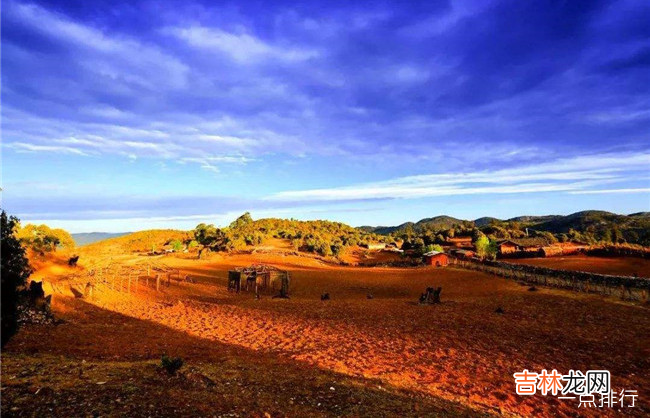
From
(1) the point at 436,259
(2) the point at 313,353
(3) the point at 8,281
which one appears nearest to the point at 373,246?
(1) the point at 436,259

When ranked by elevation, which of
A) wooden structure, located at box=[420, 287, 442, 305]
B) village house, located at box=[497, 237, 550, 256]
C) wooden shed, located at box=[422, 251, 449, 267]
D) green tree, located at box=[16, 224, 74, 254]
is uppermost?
green tree, located at box=[16, 224, 74, 254]

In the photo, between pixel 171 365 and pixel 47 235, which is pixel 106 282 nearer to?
pixel 171 365

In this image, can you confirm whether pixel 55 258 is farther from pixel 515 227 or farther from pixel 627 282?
pixel 515 227

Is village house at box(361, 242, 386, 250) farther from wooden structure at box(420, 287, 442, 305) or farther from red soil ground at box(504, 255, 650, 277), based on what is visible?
wooden structure at box(420, 287, 442, 305)

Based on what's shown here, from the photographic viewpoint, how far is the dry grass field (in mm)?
7703

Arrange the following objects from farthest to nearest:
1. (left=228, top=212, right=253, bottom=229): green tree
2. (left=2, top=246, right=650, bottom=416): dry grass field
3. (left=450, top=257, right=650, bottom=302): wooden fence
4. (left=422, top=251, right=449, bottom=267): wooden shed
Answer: (left=228, top=212, right=253, bottom=229): green tree < (left=422, top=251, right=449, bottom=267): wooden shed < (left=450, top=257, right=650, bottom=302): wooden fence < (left=2, top=246, right=650, bottom=416): dry grass field

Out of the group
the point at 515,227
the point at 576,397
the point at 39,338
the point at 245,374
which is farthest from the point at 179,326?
the point at 515,227

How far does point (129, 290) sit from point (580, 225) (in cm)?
11482

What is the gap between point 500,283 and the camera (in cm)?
3575

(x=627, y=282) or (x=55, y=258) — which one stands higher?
(x=55, y=258)

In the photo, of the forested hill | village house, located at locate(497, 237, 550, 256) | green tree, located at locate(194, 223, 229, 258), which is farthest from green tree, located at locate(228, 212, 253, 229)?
village house, located at locate(497, 237, 550, 256)

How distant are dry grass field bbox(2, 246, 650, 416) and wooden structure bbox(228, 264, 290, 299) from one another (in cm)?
399

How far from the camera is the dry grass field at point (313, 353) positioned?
770 cm

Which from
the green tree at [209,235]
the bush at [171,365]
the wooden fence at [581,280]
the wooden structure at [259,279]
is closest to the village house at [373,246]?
the green tree at [209,235]
